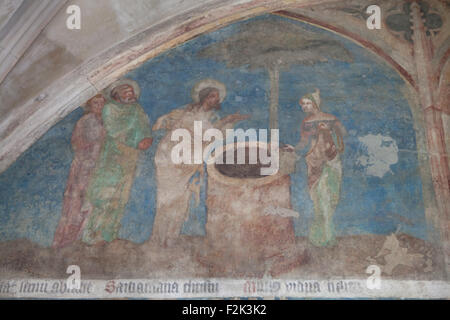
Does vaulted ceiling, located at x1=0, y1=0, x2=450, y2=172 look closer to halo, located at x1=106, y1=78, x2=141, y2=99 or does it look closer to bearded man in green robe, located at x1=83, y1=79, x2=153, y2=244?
halo, located at x1=106, y1=78, x2=141, y2=99

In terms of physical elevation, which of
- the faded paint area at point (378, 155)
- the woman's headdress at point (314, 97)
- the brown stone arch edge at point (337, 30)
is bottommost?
the faded paint area at point (378, 155)

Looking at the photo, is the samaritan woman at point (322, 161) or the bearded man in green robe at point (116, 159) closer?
the samaritan woman at point (322, 161)

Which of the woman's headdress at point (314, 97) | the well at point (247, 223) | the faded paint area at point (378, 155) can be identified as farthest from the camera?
the woman's headdress at point (314, 97)

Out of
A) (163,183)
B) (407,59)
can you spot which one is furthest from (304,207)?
(407,59)

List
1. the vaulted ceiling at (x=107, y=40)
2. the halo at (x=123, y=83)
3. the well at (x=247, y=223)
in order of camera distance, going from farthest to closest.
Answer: the halo at (x=123, y=83), the vaulted ceiling at (x=107, y=40), the well at (x=247, y=223)

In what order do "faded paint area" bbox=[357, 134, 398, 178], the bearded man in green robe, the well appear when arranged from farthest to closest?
"faded paint area" bbox=[357, 134, 398, 178] → the bearded man in green robe → the well

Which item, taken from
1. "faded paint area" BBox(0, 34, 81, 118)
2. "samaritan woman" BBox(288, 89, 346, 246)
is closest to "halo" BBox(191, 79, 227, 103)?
"samaritan woman" BBox(288, 89, 346, 246)

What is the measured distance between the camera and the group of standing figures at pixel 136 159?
289 inches

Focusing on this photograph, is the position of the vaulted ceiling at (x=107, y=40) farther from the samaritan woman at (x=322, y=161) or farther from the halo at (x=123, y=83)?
the samaritan woman at (x=322, y=161)

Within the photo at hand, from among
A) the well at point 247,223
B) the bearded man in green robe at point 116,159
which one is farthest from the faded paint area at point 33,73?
the well at point 247,223

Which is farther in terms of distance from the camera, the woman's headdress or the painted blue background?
the woman's headdress

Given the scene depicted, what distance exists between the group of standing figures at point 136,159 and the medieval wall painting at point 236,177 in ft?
0.05

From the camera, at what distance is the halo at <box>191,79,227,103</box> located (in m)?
8.12

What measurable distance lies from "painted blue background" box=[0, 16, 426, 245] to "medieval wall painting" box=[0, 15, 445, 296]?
0.02 m
